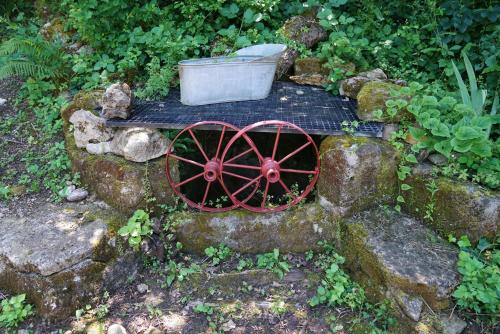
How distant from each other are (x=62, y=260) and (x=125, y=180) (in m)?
0.74

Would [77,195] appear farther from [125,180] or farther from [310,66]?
[310,66]

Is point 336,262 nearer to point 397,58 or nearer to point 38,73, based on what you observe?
point 397,58

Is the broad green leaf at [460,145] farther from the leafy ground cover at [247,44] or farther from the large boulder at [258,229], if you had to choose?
the large boulder at [258,229]

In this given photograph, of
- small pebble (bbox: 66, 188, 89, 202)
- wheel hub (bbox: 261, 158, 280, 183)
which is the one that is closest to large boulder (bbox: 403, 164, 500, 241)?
wheel hub (bbox: 261, 158, 280, 183)

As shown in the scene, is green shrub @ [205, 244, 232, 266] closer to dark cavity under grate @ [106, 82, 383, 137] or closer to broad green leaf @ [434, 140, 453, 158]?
dark cavity under grate @ [106, 82, 383, 137]

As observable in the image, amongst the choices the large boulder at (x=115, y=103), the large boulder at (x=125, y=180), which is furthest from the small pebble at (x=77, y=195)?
the large boulder at (x=115, y=103)

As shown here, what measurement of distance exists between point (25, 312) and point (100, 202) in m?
0.95

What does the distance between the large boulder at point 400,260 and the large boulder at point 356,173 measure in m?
0.12

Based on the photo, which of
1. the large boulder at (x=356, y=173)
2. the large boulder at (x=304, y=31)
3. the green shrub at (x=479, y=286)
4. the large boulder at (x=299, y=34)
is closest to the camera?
the green shrub at (x=479, y=286)

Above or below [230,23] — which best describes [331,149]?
below

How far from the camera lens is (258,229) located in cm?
317

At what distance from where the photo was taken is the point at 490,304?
8.09 ft

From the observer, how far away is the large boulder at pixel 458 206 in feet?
8.84

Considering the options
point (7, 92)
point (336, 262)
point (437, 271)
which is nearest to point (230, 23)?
point (7, 92)
